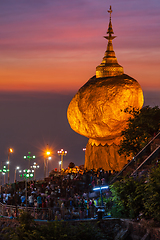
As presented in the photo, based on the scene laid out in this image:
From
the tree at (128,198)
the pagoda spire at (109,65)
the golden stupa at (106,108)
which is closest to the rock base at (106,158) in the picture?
the golden stupa at (106,108)

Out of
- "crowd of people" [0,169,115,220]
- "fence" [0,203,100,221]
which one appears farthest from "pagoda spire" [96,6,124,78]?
"fence" [0,203,100,221]

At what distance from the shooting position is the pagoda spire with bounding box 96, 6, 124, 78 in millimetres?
56094

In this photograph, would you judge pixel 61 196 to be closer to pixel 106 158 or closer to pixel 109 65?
pixel 106 158

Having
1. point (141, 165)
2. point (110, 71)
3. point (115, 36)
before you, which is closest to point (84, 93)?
point (110, 71)

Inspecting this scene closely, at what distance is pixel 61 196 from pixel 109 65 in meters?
20.4

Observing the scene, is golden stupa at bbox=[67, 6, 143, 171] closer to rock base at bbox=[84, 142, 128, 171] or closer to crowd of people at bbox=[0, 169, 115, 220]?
rock base at bbox=[84, 142, 128, 171]

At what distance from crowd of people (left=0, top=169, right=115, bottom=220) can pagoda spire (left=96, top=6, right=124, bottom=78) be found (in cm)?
1404

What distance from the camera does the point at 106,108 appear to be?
54594 millimetres

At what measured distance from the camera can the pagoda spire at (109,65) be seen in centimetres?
5609

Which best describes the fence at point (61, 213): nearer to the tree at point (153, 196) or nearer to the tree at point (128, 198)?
the tree at point (128, 198)

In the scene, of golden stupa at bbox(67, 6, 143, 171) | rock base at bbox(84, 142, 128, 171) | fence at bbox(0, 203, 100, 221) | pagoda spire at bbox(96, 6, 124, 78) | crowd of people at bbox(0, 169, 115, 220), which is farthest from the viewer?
pagoda spire at bbox(96, 6, 124, 78)

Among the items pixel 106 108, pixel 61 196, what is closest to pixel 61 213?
pixel 61 196

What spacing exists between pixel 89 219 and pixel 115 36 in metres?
27.9

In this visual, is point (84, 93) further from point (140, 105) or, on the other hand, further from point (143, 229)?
point (143, 229)
